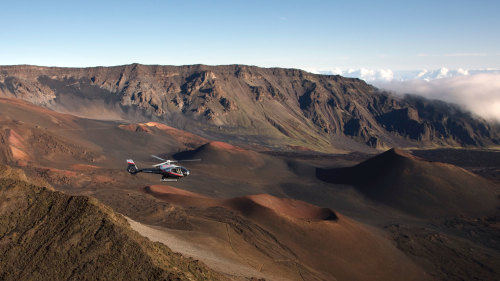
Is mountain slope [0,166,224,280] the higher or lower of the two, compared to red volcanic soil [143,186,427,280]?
higher

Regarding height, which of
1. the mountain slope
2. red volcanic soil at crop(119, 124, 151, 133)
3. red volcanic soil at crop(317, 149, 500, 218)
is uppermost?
the mountain slope

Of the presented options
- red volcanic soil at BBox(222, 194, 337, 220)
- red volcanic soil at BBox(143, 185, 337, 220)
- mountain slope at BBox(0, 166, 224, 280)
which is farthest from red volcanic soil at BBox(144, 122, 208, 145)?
mountain slope at BBox(0, 166, 224, 280)

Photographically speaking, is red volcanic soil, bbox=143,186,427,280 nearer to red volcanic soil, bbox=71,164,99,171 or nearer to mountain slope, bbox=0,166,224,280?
mountain slope, bbox=0,166,224,280

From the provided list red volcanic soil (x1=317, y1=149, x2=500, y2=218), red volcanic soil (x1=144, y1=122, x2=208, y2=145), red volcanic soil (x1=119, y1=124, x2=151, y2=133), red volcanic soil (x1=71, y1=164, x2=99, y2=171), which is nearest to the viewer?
red volcanic soil (x1=317, y1=149, x2=500, y2=218)

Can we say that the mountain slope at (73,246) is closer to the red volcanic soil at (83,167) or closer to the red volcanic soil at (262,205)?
A: the red volcanic soil at (262,205)

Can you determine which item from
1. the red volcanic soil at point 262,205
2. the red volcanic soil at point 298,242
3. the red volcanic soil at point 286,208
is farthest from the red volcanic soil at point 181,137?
the red volcanic soil at point 298,242

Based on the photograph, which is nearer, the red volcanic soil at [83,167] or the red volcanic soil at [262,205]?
the red volcanic soil at [262,205]

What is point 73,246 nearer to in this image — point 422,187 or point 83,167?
point 83,167

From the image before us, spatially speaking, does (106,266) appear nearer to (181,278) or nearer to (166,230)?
(181,278)
